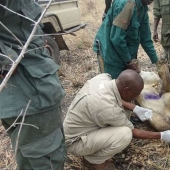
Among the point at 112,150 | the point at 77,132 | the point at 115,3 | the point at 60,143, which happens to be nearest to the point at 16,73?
the point at 60,143

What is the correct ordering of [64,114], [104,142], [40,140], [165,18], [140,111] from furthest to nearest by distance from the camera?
1. [165,18]
2. [64,114]
3. [140,111]
4. [104,142]
5. [40,140]

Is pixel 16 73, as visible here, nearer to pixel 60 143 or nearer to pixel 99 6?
pixel 60 143

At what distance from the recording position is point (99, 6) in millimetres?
11438

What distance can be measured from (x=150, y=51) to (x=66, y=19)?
7.08ft

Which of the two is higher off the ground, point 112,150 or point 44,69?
point 44,69

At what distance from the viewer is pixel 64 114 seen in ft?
12.3

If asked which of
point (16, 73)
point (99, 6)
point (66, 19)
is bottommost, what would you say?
point (99, 6)

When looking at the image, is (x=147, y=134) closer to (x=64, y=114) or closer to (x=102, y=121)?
(x=102, y=121)

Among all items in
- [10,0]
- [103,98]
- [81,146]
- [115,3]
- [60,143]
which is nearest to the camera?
[10,0]

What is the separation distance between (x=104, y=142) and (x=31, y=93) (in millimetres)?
895

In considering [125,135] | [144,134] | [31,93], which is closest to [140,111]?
[144,134]

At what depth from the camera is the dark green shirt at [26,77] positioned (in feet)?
6.37

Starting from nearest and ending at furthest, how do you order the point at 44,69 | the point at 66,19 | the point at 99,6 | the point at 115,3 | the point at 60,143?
the point at 44,69 < the point at 60,143 < the point at 115,3 < the point at 66,19 < the point at 99,6

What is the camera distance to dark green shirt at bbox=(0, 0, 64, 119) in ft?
6.37
